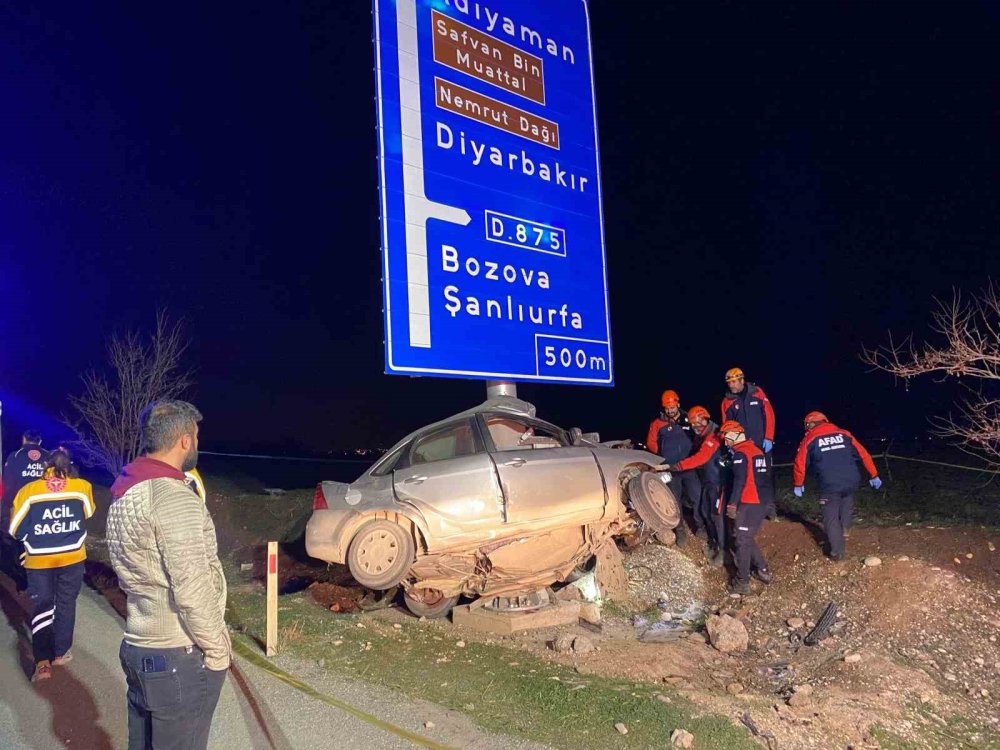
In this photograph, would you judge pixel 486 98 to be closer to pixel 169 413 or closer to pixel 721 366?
pixel 169 413

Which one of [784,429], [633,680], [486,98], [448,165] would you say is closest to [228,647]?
[633,680]

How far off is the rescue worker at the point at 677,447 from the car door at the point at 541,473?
3015 mm

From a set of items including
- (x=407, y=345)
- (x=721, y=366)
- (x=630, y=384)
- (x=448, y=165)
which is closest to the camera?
(x=407, y=345)

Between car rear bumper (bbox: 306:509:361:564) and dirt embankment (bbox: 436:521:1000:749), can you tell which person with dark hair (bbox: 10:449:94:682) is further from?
dirt embankment (bbox: 436:521:1000:749)

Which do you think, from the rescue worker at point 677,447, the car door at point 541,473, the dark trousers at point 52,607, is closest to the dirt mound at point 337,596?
the car door at point 541,473

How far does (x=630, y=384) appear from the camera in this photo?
2956 cm

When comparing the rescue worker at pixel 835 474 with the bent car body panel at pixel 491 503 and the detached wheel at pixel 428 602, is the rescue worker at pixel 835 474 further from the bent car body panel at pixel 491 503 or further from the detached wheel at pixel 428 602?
the detached wheel at pixel 428 602

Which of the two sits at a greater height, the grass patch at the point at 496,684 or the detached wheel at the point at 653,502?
the detached wheel at the point at 653,502

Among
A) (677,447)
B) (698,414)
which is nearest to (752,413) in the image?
(698,414)

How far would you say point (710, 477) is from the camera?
30.7 ft

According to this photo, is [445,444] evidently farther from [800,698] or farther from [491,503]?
[800,698]

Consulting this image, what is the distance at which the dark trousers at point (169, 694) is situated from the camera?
2.65 metres

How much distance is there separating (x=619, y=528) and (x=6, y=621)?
5.95 meters

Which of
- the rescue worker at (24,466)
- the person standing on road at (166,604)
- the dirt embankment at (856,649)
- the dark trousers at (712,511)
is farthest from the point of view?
the dark trousers at (712,511)
